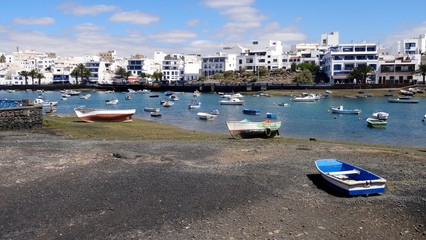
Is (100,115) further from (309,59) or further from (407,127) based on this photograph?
(309,59)

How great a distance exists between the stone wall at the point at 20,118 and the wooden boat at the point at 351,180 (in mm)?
24173

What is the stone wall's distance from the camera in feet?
100.0

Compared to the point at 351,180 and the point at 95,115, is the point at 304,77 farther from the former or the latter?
the point at 351,180

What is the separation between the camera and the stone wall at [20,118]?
30.5 m

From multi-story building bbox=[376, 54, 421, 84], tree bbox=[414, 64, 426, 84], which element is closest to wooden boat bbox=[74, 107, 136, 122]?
tree bbox=[414, 64, 426, 84]

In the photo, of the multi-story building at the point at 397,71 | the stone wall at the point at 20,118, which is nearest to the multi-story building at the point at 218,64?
the multi-story building at the point at 397,71

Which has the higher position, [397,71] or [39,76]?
[397,71]

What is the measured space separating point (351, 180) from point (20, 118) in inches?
1020

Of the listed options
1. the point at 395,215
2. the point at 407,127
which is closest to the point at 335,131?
the point at 407,127

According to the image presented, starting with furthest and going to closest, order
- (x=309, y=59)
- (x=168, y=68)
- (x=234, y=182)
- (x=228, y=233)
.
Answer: (x=168, y=68) → (x=309, y=59) → (x=234, y=182) → (x=228, y=233)


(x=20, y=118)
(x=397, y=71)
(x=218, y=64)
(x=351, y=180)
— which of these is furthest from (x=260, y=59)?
(x=351, y=180)

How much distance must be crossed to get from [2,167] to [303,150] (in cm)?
1437

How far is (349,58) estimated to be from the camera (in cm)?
12012

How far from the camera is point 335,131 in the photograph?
1560 inches
